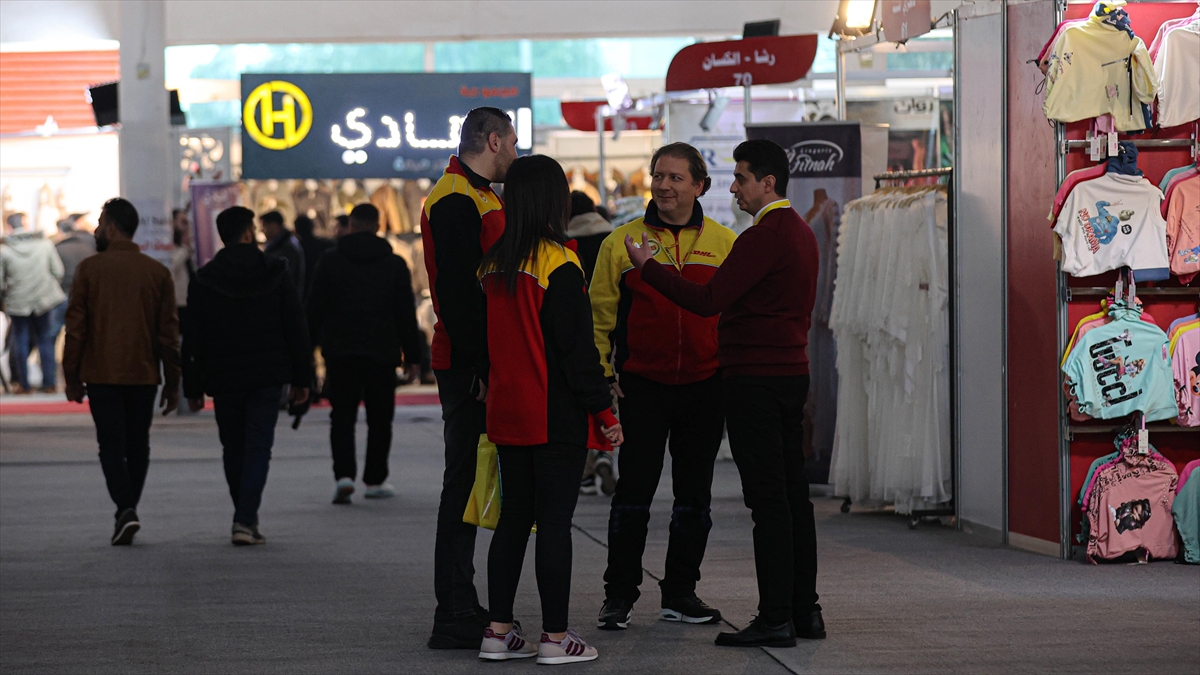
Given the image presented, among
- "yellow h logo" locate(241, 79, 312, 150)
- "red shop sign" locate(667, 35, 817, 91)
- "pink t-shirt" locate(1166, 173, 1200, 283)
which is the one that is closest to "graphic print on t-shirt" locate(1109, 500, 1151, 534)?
"pink t-shirt" locate(1166, 173, 1200, 283)

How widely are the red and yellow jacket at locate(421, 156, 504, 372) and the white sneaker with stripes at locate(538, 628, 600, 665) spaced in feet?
3.00

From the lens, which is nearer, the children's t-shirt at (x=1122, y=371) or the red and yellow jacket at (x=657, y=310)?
the red and yellow jacket at (x=657, y=310)

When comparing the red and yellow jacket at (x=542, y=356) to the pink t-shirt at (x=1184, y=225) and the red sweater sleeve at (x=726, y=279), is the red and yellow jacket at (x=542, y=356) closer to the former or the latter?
the red sweater sleeve at (x=726, y=279)

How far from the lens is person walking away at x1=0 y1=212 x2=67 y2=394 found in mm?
17344

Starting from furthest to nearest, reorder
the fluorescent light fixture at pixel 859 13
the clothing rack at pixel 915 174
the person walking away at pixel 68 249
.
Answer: the person walking away at pixel 68 249
the fluorescent light fixture at pixel 859 13
the clothing rack at pixel 915 174

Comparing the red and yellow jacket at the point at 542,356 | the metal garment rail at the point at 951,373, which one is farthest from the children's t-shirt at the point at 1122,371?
the red and yellow jacket at the point at 542,356

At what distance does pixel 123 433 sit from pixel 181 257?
7.60 metres

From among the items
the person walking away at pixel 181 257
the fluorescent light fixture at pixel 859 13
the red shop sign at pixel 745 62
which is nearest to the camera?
the fluorescent light fixture at pixel 859 13

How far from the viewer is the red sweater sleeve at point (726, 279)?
5.18m

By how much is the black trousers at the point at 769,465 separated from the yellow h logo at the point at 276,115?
30.5 ft

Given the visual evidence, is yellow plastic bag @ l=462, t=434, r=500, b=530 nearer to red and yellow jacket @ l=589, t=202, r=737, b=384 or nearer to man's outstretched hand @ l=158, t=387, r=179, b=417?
red and yellow jacket @ l=589, t=202, r=737, b=384

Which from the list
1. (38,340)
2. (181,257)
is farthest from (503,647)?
(38,340)

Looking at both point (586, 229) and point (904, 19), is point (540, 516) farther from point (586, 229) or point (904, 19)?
point (904, 19)

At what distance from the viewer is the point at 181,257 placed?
601 inches
